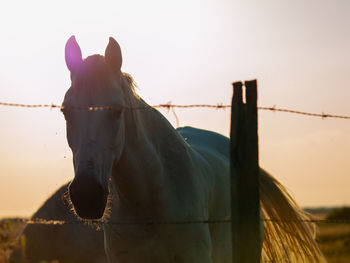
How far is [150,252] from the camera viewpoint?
414cm

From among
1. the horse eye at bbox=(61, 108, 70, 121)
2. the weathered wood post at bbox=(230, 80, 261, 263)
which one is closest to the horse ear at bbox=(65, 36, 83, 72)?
the horse eye at bbox=(61, 108, 70, 121)

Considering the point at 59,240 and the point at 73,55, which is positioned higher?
the point at 73,55

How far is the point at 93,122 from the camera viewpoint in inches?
143

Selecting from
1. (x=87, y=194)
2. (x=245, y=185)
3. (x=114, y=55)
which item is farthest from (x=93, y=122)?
(x=245, y=185)

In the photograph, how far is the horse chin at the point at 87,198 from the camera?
3.37 metres

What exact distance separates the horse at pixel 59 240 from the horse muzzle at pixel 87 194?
4370mm

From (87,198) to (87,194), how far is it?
0.10 ft

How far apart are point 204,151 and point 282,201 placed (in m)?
1.06

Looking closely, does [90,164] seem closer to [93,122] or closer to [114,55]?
[93,122]

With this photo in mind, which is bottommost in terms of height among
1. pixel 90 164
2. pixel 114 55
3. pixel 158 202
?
pixel 158 202

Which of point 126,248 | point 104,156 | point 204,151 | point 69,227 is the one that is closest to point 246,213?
point 104,156

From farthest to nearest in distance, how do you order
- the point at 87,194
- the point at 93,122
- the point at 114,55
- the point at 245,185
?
the point at 114,55
the point at 93,122
the point at 87,194
the point at 245,185

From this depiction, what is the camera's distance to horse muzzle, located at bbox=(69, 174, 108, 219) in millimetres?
3375

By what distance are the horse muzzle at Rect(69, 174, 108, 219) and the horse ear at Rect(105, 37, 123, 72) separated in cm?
103
